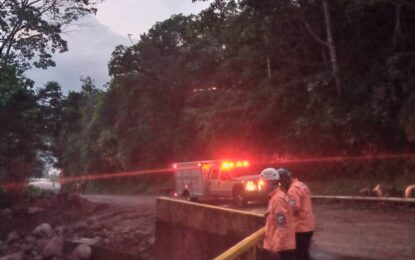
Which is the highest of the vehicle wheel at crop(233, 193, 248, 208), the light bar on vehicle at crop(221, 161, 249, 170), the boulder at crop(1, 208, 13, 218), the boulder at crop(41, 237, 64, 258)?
the light bar on vehicle at crop(221, 161, 249, 170)

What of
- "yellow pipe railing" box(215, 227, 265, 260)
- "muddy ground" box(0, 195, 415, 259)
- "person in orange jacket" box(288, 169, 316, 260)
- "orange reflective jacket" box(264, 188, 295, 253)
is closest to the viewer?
"yellow pipe railing" box(215, 227, 265, 260)

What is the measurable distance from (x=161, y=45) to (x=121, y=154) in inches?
453

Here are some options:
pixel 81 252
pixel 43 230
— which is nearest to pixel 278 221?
pixel 81 252

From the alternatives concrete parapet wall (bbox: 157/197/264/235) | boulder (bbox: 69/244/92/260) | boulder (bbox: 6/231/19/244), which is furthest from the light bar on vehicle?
boulder (bbox: 6/231/19/244)

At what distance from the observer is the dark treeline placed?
80.3 ft

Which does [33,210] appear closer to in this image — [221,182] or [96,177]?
[221,182]

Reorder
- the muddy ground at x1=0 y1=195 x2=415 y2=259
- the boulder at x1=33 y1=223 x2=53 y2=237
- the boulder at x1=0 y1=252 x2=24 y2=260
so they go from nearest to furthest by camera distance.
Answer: the muddy ground at x1=0 y1=195 x2=415 y2=259, the boulder at x1=0 y1=252 x2=24 y2=260, the boulder at x1=33 y1=223 x2=53 y2=237

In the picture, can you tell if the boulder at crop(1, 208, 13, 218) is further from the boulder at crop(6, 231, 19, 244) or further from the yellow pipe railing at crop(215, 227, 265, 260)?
the yellow pipe railing at crop(215, 227, 265, 260)

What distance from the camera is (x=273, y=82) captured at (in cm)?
3195

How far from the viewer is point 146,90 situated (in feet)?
160

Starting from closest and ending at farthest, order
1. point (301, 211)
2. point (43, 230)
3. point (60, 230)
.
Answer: point (301, 211), point (43, 230), point (60, 230)

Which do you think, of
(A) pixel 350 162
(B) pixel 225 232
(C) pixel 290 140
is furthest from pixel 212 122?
(B) pixel 225 232

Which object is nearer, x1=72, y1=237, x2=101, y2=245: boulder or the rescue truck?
x1=72, y1=237, x2=101, y2=245: boulder

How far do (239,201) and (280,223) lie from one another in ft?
53.2
